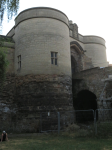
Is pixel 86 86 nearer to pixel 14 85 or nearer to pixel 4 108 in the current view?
pixel 14 85

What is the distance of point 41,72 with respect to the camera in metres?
13.1

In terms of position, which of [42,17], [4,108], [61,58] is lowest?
[4,108]

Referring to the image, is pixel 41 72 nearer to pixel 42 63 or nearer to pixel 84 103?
pixel 42 63

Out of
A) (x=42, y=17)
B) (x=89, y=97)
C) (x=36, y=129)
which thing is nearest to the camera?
(x=36, y=129)

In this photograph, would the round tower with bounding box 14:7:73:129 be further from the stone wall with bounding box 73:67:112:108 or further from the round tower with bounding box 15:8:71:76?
the stone wall with bounding box 73:67:112:108

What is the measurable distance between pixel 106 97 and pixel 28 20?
10.1 meters

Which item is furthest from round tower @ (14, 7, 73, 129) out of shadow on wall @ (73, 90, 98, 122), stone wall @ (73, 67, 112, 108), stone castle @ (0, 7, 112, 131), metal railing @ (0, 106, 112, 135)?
shadow on wall @ (73, 90, 98, 122)

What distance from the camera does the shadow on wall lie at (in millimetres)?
17050

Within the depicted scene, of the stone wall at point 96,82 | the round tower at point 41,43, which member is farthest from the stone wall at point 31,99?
the stone wall at point 96,82

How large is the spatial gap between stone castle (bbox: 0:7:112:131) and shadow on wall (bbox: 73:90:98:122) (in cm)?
184

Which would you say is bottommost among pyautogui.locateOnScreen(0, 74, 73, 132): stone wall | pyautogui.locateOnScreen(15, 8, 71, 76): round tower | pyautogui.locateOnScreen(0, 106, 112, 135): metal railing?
A: pyautogui.locateOnScreen(0, 106, 112, 135): metal railing

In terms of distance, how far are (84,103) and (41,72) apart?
8130 mm

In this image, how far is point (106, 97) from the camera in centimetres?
1401

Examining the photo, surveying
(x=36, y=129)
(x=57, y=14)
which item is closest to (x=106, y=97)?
(x=36, y=129)
